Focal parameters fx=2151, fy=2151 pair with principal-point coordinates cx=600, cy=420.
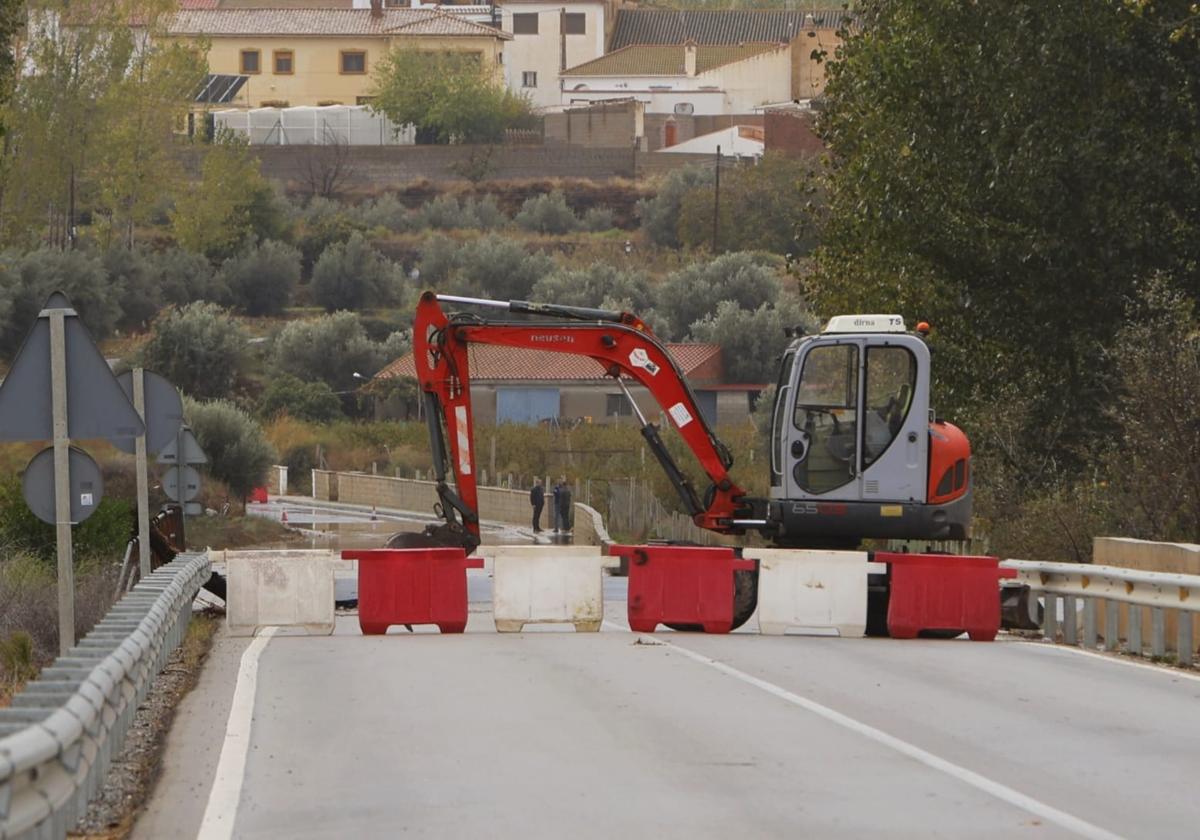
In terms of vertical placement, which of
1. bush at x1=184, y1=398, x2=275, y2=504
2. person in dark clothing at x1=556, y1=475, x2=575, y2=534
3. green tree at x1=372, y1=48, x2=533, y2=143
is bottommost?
person in dark clothing at x1=556, y1=475, x2=575, y2=534

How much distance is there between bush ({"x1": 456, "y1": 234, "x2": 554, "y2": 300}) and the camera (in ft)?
331

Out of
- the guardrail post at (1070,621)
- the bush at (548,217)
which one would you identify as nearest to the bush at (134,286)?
the bush at (548,217)

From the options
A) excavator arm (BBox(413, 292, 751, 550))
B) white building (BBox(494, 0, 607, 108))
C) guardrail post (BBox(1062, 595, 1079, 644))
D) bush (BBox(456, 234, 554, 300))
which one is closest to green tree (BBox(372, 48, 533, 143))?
white building (BBox(494, 0, 607, 108))

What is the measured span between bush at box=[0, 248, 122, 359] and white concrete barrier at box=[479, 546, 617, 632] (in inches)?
2352

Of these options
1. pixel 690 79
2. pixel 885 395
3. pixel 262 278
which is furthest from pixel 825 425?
pixel 690 79

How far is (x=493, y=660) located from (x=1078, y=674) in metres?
4.44

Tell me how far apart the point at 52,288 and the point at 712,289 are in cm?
2830

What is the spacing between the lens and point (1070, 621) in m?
19.5

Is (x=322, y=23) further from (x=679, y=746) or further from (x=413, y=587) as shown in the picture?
(x=679, y=746)

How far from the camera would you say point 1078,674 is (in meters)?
15.9

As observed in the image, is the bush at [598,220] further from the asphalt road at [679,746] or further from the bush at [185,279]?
the asphalt road at [679,746]

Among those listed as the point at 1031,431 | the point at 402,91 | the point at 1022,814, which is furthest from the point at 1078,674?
the point at 402,91

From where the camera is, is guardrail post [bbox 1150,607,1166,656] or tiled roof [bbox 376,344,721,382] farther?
tiled roof [bbox 376,344,721,382]

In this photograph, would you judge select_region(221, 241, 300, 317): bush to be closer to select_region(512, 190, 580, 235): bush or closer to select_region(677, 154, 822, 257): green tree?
select_region(512, 190, 580, 235): bush
